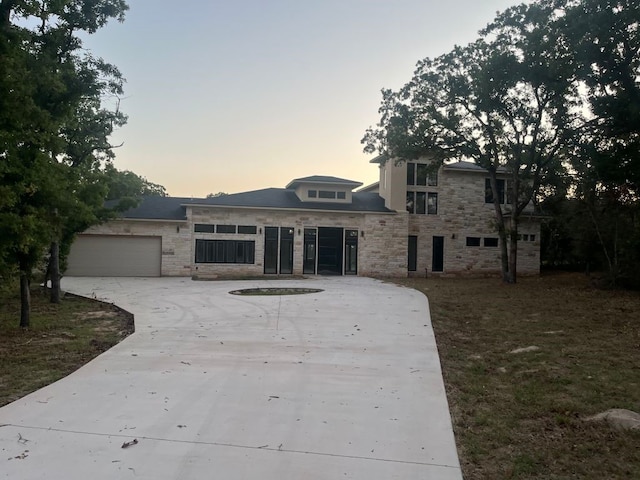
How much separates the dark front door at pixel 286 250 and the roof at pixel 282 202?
1.24 meters

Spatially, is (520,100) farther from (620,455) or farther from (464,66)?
(620,455)

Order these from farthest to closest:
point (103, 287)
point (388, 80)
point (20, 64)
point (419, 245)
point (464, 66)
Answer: point (419, 245)
point (388, 80)
point (464, 66)
point (103, 287)
point (20, 64)

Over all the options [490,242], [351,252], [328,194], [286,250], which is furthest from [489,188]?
[286,250]

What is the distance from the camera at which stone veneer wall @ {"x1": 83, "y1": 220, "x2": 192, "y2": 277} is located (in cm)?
2172

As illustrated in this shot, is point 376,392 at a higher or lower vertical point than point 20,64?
lower

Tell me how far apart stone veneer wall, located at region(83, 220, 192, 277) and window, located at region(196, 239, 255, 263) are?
599 millimetres

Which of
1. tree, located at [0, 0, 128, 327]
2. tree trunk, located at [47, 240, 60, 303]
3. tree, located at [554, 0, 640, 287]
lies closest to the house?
tree, located at [554, 0, 640, 287]

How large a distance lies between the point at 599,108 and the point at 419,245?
1165cm

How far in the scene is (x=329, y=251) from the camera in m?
23.8

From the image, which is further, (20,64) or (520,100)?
(520,100)

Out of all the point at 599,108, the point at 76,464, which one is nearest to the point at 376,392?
the point at 76,464

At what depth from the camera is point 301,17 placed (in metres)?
14.2

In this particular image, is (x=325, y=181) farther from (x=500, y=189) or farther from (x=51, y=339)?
(x=51, y=339)

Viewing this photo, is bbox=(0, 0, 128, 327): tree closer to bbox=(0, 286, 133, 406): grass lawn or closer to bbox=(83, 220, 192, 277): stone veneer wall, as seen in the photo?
bbox=(0, 286, 133, 406): grass lawn
